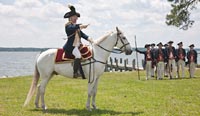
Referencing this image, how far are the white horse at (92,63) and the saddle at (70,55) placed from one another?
134 mm

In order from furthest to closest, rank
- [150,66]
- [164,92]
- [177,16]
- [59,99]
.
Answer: [177,16] < [150,66] < [164,92] < [59,99]

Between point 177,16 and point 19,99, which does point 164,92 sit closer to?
point 19,99

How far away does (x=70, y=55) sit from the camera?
11.1m

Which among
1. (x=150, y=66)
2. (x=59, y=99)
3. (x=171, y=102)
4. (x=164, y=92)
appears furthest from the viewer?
(x=150, y=66)

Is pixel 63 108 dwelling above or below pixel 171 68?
below

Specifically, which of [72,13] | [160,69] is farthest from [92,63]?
[160,69]

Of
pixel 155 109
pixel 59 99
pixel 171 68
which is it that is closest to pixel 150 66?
pixel 171 68

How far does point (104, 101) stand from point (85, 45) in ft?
9.32

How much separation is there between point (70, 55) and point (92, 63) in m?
0.70

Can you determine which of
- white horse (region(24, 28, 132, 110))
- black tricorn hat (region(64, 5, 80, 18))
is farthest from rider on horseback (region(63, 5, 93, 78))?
white horse (region(24, 28, 132, 110))

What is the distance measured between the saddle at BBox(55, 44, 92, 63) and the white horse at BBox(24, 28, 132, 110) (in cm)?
13

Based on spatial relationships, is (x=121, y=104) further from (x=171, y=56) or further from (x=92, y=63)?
(x=171, y=56)

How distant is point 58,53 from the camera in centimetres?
1136

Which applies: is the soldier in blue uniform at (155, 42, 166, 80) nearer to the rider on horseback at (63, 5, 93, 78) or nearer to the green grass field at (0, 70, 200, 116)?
the green grass field at (0, 70, 200, 116)
